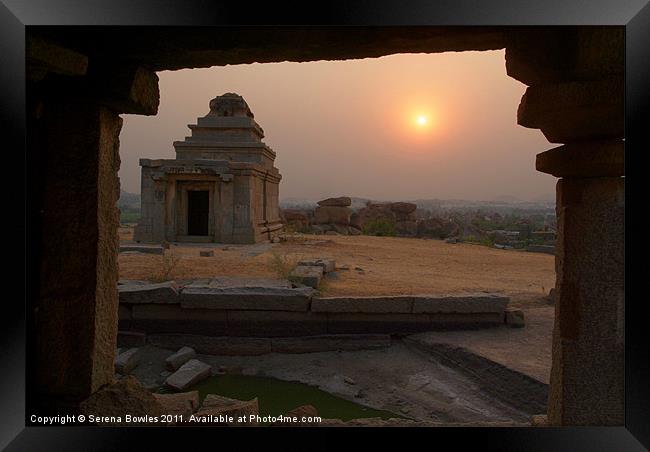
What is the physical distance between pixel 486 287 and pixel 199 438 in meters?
7.76

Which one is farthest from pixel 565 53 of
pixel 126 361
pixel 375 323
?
pixel 126 361

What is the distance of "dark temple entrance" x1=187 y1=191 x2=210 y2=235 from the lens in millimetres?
15406

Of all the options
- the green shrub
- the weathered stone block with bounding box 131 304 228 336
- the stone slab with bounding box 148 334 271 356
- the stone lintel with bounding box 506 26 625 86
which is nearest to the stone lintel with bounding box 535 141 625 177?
the stone lintel with bounding box 506 26 625 86

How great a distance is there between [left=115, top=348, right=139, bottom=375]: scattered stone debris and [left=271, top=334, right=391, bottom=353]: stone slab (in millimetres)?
1838

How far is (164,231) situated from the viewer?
1394 centimetres

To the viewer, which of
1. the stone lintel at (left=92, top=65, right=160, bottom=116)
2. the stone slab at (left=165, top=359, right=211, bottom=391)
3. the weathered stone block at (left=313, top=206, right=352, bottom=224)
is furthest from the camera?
the weathered stone block at (left=313, top=206, right=352, bottom=224)

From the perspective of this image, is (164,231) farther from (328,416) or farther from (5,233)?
(5,233)

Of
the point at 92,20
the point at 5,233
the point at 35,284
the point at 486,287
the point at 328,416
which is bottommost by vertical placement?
the point at 328,416

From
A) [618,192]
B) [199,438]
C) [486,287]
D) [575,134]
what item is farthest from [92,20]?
[486,287]

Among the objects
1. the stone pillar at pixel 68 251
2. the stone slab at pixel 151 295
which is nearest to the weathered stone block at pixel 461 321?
the stone slab at pixel 151 295

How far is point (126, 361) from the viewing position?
530cm

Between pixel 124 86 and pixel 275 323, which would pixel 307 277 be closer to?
pixel 275 323

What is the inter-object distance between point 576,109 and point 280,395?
416 centimetres

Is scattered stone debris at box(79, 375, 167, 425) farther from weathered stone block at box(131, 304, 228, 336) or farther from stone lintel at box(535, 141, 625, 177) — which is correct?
weathered stone block at box(131, 304, 228, 336)
